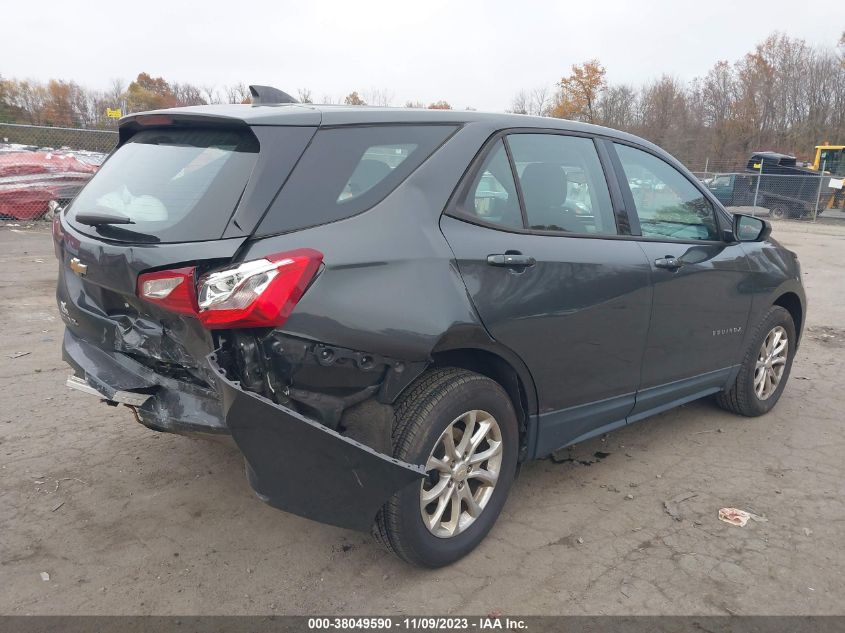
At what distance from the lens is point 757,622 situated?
2461 millimetres

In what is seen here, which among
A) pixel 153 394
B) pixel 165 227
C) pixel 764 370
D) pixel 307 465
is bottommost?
pixel 764 370

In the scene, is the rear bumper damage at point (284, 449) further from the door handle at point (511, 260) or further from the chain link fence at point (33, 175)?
the chain link fence at point (33, 175)

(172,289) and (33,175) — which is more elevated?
(33,175)

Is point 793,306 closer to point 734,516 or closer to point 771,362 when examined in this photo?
point 771,362

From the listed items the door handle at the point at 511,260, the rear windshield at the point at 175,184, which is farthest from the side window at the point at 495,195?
the rear windshield at the point at 175,184

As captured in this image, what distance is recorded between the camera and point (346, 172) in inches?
97.7

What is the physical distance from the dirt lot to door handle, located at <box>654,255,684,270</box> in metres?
1.14

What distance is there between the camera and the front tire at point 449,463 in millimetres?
2479

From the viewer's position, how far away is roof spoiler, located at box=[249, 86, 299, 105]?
3121mm

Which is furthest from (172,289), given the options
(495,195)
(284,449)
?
(495,195)

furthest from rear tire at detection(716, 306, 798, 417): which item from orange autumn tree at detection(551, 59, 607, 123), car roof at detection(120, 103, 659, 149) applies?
orange autumn tree at detection(551, 59, 607, 123)

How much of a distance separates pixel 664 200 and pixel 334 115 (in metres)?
2.14

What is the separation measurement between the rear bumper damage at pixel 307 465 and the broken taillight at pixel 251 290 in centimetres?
17

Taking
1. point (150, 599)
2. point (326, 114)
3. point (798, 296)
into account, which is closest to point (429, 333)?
point (326, 114)
